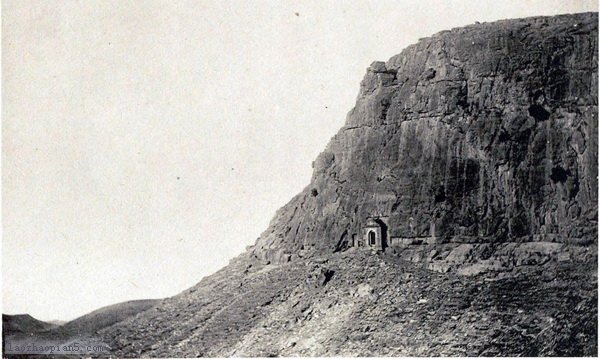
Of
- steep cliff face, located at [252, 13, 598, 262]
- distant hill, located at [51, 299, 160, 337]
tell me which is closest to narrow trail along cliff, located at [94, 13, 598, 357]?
steep cliff face, located at [252, 13, 598, 262]

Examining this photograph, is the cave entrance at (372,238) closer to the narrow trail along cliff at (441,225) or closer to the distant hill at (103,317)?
the narrow trail along cliff at (441,225)

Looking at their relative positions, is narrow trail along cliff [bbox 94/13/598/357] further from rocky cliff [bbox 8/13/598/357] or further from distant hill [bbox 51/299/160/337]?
distant hill [bbox 51/299/160/337]

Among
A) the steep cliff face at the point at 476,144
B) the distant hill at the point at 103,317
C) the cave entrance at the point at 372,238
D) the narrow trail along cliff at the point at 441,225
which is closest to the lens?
the narrow trail along cliff at the point at 441,225

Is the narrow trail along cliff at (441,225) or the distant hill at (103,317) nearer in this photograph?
the narrow trail along cliff at (441,225)

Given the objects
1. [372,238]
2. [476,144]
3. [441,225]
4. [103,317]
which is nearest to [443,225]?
[441,225]

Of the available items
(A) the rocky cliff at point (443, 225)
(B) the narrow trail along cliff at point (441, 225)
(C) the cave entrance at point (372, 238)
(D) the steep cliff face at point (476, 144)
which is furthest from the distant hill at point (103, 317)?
(C) the cave entrance at point (372, 238)

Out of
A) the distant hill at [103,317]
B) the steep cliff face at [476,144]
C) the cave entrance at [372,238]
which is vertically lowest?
the distant hill at [103,317]

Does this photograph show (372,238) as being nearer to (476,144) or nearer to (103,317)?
(476,144)

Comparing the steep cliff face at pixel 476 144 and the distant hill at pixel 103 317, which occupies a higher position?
the steep cliff face at pixel 476 144
